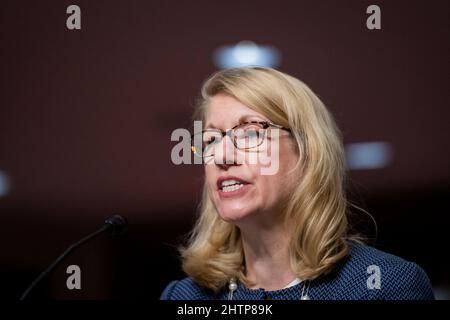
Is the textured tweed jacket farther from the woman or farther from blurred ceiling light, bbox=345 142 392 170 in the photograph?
blurred ceiling light, bbox=345 142 392 170

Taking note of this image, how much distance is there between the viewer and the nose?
1.12m

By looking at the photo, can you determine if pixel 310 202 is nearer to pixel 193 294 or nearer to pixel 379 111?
pixel 193 294

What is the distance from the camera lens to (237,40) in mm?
1549

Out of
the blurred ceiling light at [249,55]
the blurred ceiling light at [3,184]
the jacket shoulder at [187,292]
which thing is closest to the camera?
the jacket shoulder at [187,292]

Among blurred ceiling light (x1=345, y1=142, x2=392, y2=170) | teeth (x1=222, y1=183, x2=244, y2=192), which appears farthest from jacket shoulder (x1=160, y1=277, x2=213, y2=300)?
blurred ceiling light (x1=345, y1=142, x2=392, y2=170)

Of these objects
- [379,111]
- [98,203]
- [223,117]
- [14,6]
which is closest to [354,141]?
[379,111]

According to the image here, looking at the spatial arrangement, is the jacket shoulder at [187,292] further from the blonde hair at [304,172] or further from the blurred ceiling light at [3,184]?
the blurred ceiling light at [3,184]

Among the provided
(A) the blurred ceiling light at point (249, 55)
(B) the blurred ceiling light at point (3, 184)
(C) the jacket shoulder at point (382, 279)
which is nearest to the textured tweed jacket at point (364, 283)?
(C) the jacket shoulder at point (382, 279)

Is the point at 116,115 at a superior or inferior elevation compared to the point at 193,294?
superior

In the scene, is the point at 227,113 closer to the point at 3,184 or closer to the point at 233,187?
the point at 233,187

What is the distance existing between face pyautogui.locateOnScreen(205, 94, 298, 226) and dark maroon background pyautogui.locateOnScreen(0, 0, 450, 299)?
0.47 meters

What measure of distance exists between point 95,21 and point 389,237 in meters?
1.09

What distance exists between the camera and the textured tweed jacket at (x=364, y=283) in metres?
1.08

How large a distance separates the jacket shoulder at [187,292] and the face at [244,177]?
0.68ft
